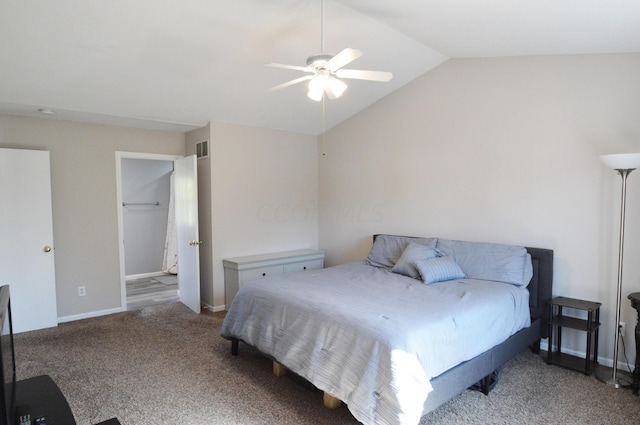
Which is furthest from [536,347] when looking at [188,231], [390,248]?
[188,231]

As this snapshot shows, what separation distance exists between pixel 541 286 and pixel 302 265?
9.41ft

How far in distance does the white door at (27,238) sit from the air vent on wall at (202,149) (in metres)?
1.64

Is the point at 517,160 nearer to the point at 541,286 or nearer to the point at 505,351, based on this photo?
the point at 541,286

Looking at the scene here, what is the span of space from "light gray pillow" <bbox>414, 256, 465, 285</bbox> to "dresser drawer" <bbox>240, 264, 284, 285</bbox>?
2.00 metres

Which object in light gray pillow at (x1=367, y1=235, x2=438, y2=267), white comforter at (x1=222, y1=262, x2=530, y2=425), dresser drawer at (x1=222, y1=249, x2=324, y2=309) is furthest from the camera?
dresser drawer at (x1=222, y1=249, x2=324, y2=309)

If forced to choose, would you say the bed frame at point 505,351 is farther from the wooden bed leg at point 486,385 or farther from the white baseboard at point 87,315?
the white baseboard at point 87,315

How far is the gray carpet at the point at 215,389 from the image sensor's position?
2521 mm

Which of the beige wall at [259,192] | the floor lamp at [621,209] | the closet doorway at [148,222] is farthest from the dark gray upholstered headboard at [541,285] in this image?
the closet doorway at [148,222]

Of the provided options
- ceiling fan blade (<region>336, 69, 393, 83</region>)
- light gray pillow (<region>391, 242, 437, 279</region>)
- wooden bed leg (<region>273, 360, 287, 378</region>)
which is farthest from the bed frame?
ceiling fan blade (<region>336, 69, 393, 83</region>)

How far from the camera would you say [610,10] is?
2.38 meters

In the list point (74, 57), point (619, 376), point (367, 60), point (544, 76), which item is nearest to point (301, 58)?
point (367, 60)

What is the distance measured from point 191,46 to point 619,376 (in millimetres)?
4438

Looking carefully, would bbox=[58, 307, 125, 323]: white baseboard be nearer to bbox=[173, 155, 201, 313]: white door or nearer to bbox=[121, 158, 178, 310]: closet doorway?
bbox=[173, 155, 201, 313]: white door

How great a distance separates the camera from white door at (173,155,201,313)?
4.72 m
